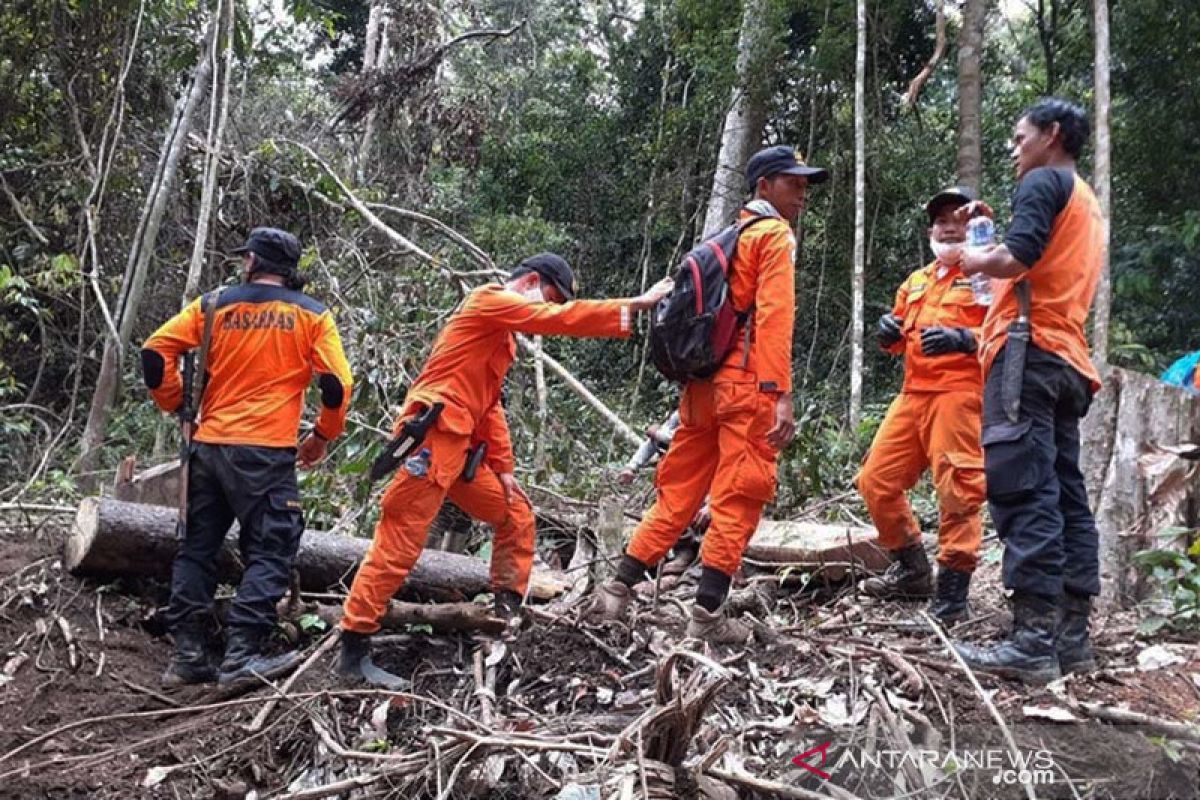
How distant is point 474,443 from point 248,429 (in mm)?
1045

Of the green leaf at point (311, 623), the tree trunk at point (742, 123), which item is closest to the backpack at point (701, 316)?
the green leaf at point (311, 623)

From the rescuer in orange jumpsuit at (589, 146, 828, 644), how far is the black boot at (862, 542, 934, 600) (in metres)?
1.07

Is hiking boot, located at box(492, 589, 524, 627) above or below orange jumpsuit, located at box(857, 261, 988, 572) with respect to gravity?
below

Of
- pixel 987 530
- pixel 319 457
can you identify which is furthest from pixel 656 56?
pixel 319 457

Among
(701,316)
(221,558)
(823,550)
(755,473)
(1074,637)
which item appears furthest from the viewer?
(823,550)

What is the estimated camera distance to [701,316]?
4.09 metres

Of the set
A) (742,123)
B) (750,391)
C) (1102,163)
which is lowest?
(750,391)

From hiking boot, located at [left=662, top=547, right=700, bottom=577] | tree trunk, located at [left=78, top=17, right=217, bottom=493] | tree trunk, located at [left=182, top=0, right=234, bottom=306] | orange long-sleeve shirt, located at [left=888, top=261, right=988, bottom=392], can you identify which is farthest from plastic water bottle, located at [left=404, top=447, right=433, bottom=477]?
tree trunk, located at [left=78, top=17, right=217, bottom=493]

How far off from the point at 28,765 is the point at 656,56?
14765 mm

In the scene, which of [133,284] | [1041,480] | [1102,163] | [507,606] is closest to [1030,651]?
[1041,480]

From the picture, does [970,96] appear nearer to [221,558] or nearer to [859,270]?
[859,270]

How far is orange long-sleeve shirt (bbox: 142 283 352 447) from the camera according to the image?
4.53 metres

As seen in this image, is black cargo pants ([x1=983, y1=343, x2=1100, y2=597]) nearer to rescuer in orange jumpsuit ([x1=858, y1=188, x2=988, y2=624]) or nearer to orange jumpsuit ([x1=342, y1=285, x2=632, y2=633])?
rescuer in orange jumpsuit ([x1=858, y1=188, x2=988, y2=624])

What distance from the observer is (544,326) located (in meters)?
4.11
